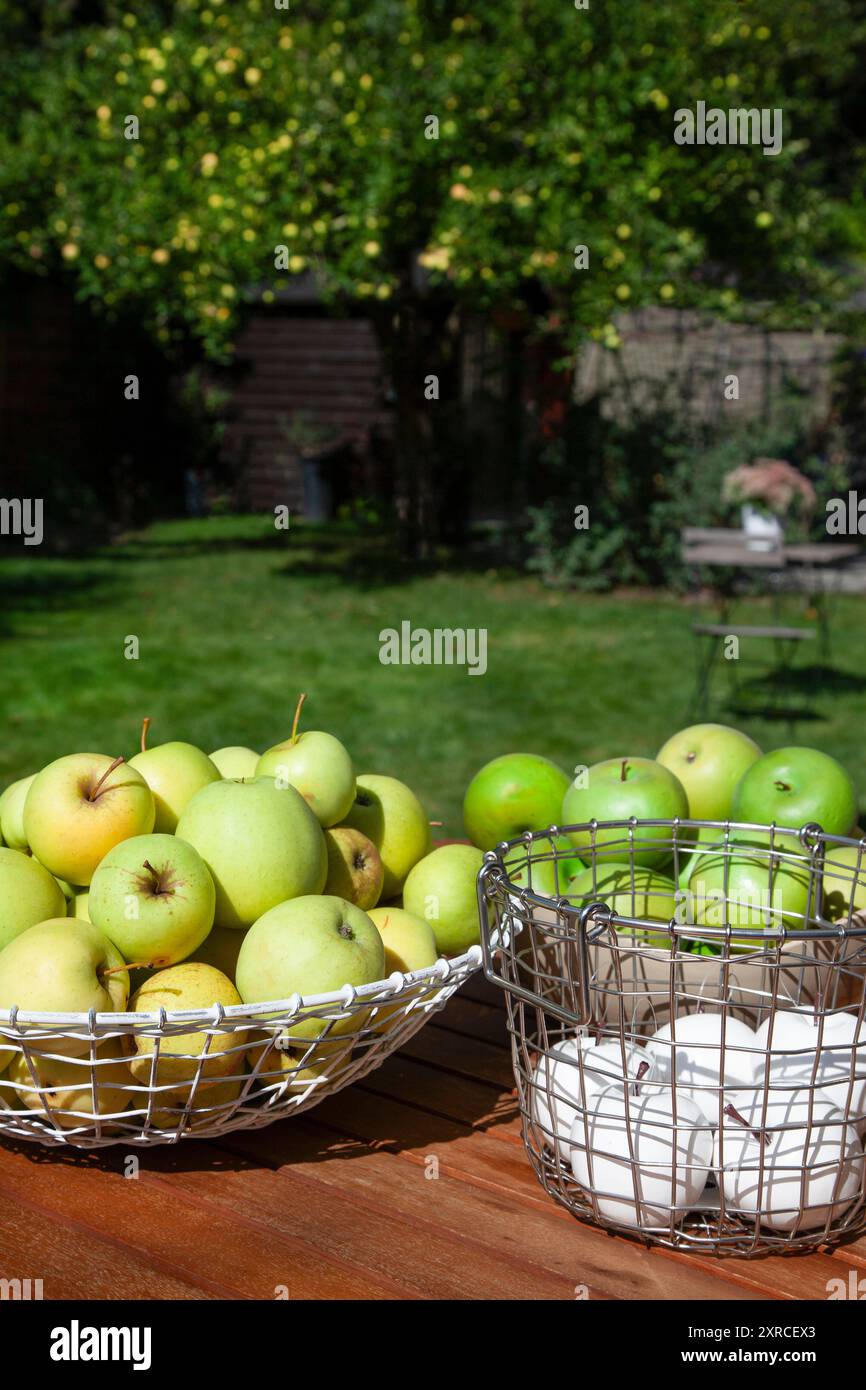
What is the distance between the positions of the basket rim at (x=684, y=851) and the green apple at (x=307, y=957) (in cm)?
13

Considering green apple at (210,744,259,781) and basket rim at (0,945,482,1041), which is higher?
green apple at (210,744,259,781)

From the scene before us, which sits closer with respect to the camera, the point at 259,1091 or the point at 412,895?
the point at 259,1091

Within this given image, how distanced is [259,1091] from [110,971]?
6.7 inches

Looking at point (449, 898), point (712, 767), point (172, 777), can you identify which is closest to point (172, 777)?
point (172, 777)

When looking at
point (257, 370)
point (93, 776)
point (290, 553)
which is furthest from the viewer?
point (257, 370)

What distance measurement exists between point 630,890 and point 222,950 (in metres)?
0.43

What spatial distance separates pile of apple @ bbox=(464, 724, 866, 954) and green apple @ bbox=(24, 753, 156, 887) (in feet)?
1.28

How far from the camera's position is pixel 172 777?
4.80 feet

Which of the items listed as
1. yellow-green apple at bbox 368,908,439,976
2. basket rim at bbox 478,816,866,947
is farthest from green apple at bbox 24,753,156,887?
basket rim at bbox 478,816,866,947

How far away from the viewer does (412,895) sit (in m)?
1.50

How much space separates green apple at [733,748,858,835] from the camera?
4.94ft

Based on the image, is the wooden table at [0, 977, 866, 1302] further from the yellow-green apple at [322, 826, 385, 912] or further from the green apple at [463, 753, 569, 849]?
the green apple at [463, 753, 569, 849]
